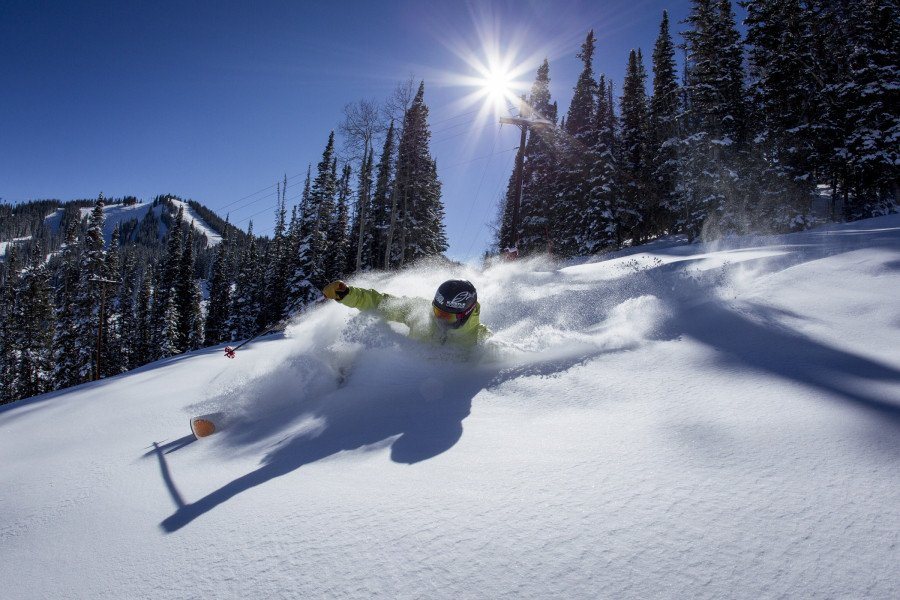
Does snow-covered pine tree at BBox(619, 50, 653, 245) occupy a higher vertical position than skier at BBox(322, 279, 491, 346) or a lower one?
higher

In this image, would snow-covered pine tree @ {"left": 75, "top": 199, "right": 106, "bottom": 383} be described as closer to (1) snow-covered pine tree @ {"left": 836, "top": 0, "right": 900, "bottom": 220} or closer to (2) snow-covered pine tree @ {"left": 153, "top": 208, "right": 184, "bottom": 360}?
(2) snow-covered pine tree @ {"left": 153, "top": 208, "right": 184, "bottom": 360}

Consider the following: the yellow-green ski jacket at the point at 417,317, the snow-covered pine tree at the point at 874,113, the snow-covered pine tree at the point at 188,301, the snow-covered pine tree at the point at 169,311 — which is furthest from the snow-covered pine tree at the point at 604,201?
the snow-covered pine tree at the point at 188,301

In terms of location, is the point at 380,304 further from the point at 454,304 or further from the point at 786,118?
the point at 786,118

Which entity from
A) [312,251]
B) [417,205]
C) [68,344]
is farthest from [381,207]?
[68,344]

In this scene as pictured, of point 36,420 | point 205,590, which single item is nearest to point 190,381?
point 36,420

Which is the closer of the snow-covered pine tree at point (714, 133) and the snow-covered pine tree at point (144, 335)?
the snow-covered pine tree at point (714, 133)

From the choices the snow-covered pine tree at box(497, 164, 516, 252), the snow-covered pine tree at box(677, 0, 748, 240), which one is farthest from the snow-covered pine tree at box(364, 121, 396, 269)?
the snow-covered pine tree at box(677, 0, 748, 240)

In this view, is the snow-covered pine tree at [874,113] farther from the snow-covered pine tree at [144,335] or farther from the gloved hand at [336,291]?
the snow-covered pine tree at [144,335]

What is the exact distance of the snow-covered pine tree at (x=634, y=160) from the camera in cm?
2694

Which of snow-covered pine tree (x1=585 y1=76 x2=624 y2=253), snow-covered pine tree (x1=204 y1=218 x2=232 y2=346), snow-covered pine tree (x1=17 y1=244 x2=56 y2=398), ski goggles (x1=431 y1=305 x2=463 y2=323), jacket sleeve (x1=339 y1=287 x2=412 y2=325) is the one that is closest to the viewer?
ski goggles (x1=431 y1=305 x2=463 y2=323)

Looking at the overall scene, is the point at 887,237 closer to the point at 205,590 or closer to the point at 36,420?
the point at 205,590

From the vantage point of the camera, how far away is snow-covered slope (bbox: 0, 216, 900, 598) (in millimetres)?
1422

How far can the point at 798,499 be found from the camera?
5.29ft

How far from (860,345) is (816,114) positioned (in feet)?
84.7
